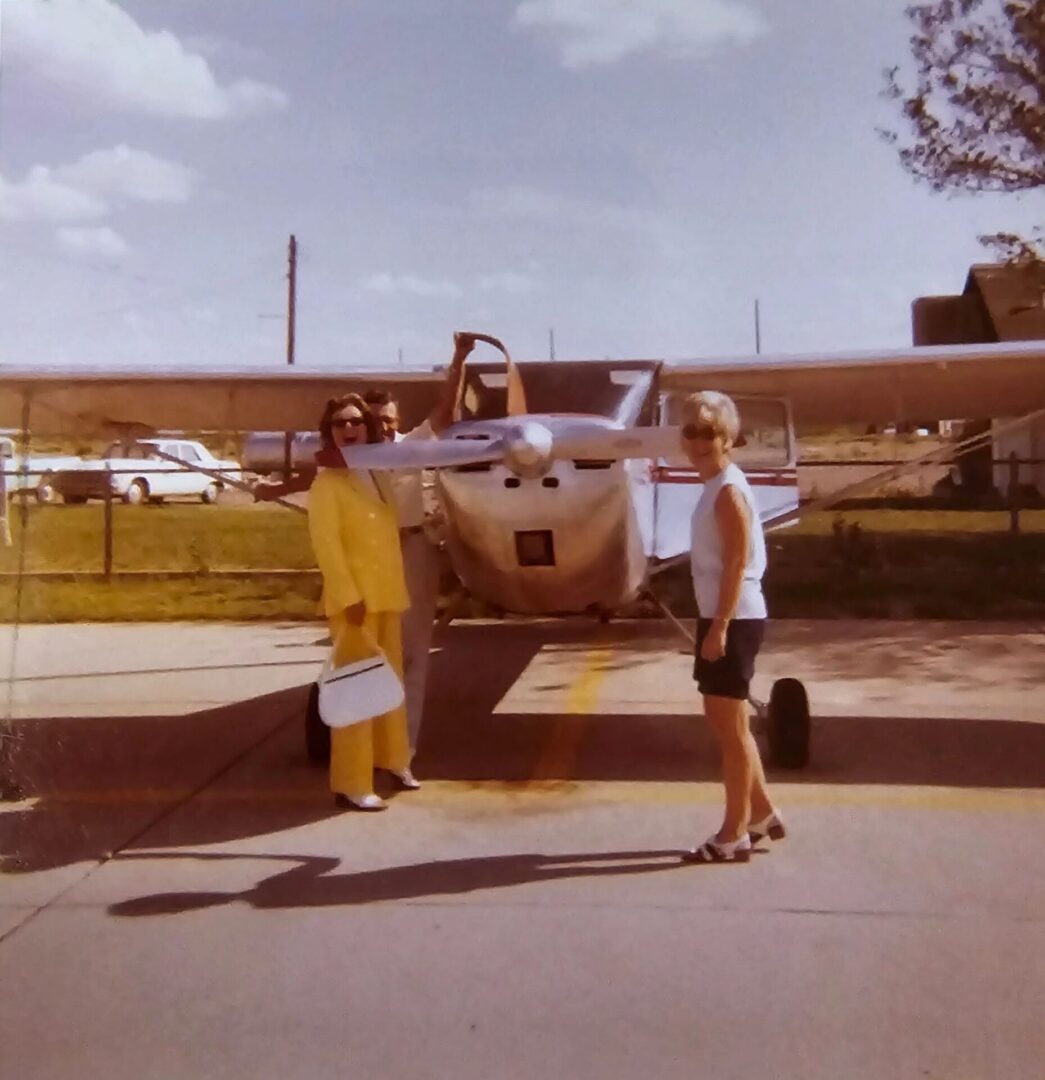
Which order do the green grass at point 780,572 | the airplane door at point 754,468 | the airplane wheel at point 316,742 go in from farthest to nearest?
the green grass at point 780,572 < the airplane door at point 754,468 < the airplane wheel at point 316,742

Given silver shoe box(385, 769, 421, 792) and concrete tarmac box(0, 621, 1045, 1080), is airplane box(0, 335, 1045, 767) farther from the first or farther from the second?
silver shoe box(385, 769, 421, 792)

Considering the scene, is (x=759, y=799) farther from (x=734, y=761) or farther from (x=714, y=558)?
(x=714, y=558)

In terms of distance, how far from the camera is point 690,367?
6.63 m

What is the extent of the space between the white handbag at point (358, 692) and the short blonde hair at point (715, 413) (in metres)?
1.57

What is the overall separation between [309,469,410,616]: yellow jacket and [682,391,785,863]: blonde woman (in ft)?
4.51

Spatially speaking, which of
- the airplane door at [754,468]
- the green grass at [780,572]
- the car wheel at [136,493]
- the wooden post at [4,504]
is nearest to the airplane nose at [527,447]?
the airplane door at [754,468]

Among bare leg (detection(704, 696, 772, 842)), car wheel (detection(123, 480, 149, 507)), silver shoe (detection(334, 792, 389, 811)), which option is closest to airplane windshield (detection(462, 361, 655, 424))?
silver shoe (detection(334, 792, 389, 811))

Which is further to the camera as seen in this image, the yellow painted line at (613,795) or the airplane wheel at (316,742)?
the airplane wheel at (316,742)

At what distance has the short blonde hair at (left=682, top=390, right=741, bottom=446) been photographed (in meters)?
4.02

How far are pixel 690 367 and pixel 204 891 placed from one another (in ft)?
13.3

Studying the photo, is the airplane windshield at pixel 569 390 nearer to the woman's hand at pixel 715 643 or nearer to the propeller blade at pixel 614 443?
the propeller blade at pixel 614 443

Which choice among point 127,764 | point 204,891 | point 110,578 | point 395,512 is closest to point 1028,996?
point 204,891

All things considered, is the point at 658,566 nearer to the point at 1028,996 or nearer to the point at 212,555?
the point at 1028,996

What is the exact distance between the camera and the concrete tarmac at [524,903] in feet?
8.90
